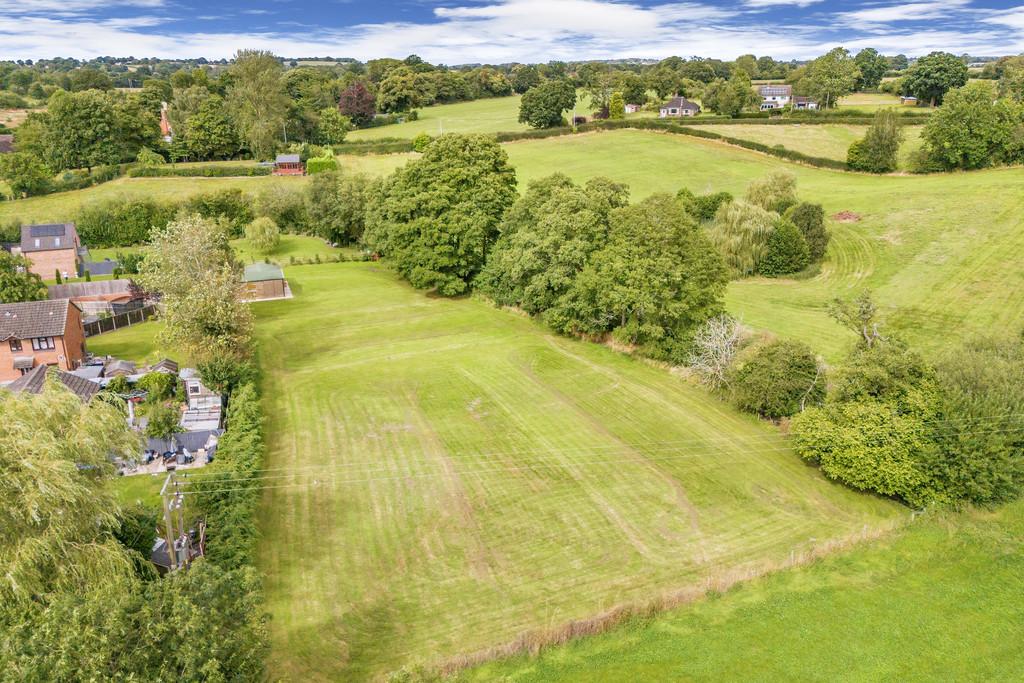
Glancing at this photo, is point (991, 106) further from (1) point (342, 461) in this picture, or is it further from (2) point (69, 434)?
(2) point (69, 434)

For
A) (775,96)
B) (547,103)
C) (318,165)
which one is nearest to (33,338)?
(318,165)

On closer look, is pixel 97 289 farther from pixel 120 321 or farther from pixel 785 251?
pixel 785 251

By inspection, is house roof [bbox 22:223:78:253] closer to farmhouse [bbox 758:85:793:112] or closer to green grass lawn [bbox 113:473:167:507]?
green grass lawn [bbox 113:473:167:507]

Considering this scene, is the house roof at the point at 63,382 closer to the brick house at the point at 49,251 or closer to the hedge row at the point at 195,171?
the brick house at the point at 49,251

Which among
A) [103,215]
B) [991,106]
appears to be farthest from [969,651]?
[103,215]

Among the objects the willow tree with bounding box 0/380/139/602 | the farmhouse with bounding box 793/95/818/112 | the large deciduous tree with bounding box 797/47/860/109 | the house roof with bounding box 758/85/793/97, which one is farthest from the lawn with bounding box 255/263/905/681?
the house roof with bounding box 758/85/793/97
